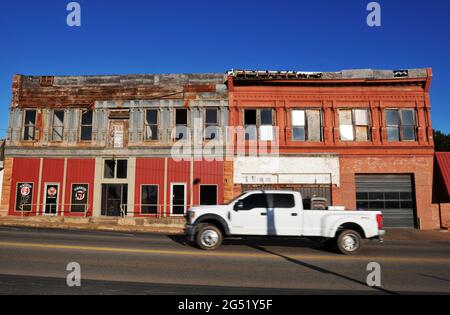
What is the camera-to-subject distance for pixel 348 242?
38.4 ft

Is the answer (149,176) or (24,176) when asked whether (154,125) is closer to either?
(149,176)

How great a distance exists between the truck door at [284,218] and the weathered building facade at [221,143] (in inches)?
444

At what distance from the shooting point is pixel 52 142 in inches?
965

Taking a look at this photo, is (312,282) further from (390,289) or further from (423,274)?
(423,274)

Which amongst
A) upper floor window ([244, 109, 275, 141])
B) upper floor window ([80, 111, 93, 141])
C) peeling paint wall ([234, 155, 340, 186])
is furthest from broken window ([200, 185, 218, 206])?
upper floor window ([80, 111, 93, 141])

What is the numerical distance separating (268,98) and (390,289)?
18148mm

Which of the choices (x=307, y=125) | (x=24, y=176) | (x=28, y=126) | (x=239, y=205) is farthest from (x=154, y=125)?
(x=239, y=205)

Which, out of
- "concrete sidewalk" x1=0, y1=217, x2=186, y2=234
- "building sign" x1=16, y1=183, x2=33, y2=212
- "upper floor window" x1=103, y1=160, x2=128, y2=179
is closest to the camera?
"concrete sidewalk" x1=0, y1=217, x2=186, y2=234

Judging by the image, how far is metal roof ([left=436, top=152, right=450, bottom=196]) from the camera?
21.6 meters

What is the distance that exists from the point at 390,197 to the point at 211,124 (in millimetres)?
12332

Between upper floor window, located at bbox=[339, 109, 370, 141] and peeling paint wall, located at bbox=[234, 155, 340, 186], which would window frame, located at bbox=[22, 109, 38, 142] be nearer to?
peeling paint wall, located at bbox=[234, 155, 340, 186]

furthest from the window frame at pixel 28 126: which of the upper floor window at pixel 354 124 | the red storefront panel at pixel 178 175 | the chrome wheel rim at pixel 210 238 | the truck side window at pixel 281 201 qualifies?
the upper floor window at pixel 354 124

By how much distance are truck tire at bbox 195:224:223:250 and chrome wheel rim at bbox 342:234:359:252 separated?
157 inches
